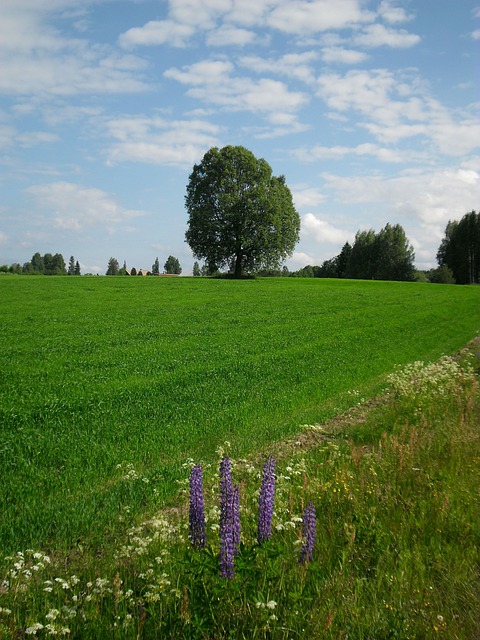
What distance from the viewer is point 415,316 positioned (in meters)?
34.1

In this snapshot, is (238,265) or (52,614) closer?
(52,614)

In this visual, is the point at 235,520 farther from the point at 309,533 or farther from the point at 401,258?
the point at 401,258

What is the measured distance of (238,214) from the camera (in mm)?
64000

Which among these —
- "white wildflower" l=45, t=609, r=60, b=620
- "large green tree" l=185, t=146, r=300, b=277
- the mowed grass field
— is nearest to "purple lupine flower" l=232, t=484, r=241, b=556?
"white wildflower" l=45, t=609, r=60, b=620

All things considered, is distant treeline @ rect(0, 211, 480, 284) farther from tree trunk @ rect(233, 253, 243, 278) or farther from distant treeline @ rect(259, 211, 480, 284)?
tree trunk @ rect(233, 253, 243, 278)

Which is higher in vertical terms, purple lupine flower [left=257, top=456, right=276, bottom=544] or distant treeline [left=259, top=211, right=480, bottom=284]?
distant treeline [left=259, top=211, right=480, bottom=284]

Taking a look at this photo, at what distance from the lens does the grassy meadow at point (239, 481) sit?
3996 millimetres

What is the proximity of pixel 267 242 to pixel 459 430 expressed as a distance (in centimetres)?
5752

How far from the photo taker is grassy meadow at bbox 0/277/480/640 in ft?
13.1

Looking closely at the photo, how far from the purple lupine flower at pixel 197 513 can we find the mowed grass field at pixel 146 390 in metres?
2.45

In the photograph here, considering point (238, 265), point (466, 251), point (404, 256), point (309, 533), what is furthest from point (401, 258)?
point (309, 533)

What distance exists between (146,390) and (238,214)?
5389 centimetres

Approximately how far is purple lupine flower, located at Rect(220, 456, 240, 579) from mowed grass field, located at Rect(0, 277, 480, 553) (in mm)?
2870

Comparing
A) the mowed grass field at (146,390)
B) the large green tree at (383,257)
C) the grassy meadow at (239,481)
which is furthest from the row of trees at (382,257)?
the grassy meadow at (239,481)
